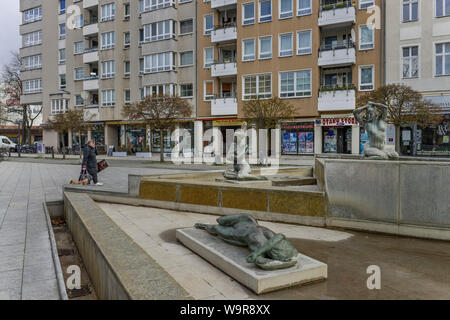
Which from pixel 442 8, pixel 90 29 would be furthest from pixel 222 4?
pixel 90 29

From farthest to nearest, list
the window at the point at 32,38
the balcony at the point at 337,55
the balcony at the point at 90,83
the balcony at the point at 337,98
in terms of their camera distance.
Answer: the window at the point at 32,38, the balcony at the point at 90,83, the balcony at the point at 337,55, the balcony at the point at 337,98

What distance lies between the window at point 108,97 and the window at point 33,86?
14.0m

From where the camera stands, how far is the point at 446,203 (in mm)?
6109

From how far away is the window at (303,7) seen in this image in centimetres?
3108

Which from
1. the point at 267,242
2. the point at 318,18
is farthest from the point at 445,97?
the point at 267,242

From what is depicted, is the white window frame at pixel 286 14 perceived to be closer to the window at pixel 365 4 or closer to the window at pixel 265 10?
the window at pixel 265 10

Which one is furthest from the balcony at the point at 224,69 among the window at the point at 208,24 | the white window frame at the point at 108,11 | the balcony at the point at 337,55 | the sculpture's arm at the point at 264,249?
the sculpture's arm at the point at 264,249

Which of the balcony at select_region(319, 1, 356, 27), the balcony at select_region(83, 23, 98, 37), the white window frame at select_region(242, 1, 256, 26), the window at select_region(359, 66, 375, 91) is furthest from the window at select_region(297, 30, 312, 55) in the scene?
the balcony at select_region(83, 23, 98, 37)

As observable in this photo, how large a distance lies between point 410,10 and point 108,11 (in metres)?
32.3

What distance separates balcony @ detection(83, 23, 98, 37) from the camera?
1757 inches

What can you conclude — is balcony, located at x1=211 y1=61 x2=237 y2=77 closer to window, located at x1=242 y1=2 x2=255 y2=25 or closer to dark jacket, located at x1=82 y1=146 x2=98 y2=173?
window, located at x1=242 y1=2 x2=255 y2=25

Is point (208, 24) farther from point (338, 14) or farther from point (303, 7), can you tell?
point (338, 14)
